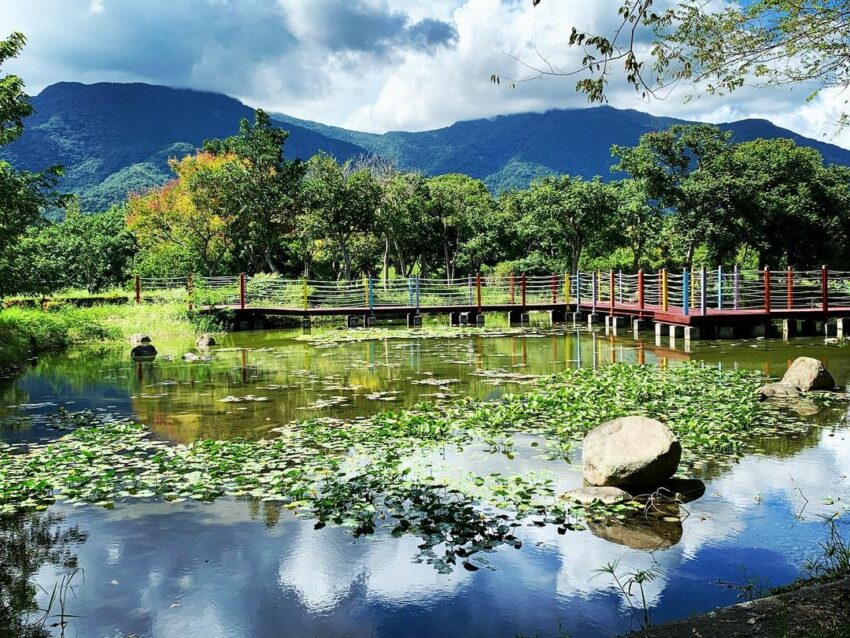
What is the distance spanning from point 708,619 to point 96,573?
133 inches

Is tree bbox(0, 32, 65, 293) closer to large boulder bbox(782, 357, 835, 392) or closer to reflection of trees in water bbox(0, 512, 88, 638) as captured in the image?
reflection of trees in water bbox(0, 512, 88, 638)

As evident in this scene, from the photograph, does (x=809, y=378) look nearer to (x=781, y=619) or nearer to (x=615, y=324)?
(x=781, y=619)

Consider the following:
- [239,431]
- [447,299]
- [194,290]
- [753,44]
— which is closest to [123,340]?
[194,290]

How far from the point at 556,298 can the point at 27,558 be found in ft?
73.4

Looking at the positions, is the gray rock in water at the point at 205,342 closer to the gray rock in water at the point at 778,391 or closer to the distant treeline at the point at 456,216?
the distant treeline at the point at 456,216

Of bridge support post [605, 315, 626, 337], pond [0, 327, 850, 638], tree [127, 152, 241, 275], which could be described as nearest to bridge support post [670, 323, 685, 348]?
bridge support post [605, 315, 626, 337]

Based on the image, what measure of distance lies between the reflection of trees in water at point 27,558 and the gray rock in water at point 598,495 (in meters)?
3.32

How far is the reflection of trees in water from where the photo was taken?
365 centimetres

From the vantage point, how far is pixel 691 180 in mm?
24453

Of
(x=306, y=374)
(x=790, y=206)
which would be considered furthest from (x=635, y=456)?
(x=790, y=206)

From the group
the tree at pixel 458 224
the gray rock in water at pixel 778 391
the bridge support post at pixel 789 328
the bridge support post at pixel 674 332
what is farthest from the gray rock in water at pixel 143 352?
the tree at pixel 458 224

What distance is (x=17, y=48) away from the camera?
12625mm

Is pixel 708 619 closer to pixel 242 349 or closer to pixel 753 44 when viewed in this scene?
pixel 753 44

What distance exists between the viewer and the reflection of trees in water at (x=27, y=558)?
12.0ft
